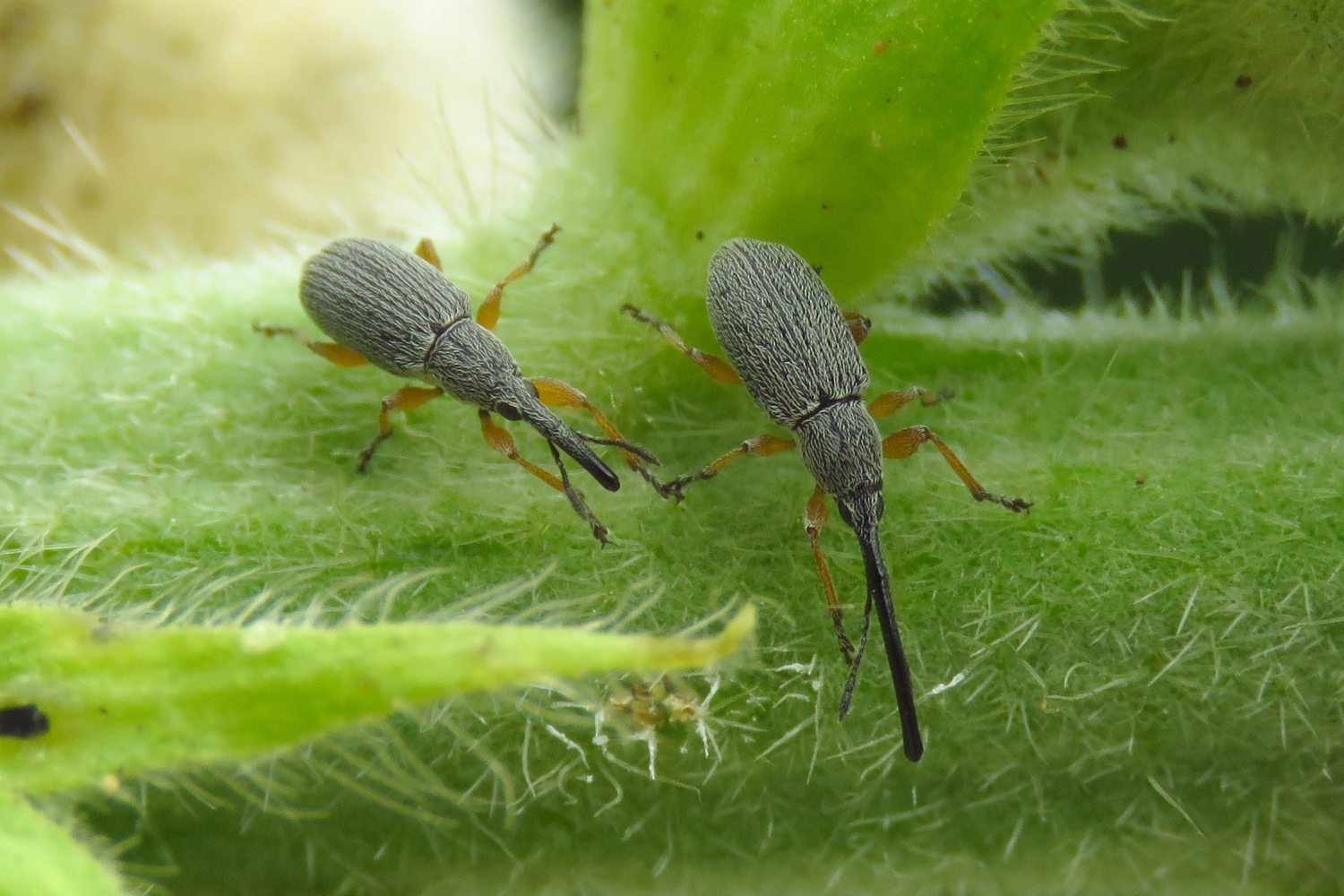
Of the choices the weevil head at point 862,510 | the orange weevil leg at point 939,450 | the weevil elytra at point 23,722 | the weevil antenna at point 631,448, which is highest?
the weevil elytra at point 23,722

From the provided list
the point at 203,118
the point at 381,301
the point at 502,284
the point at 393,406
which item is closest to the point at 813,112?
the point at 502,284

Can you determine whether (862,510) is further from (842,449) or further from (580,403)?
(580,403)

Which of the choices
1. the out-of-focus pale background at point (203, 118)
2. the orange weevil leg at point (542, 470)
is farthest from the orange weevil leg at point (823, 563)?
the out-of-focus pale background at point (203, 118)

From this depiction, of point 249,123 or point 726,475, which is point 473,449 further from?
point 249,123

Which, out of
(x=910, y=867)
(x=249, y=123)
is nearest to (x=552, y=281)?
(x=910, y=867)

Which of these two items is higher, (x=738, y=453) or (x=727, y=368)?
(x=727, y=368)

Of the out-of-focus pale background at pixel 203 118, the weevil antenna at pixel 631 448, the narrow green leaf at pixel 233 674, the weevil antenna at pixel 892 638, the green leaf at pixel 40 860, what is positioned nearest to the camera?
the narrow green leaf at pixel 233 674

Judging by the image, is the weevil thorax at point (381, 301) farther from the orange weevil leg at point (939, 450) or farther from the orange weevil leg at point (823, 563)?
the orange weevil leg at point (939, 450)
